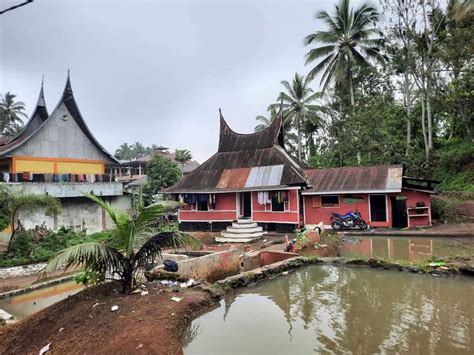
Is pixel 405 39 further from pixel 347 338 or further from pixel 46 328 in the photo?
pixel 46 328

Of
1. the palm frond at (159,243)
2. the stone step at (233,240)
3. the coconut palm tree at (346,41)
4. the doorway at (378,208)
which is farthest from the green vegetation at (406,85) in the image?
the palm frond at (159,243)

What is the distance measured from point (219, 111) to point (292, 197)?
849cm

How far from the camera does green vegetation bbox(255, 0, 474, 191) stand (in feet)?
62.8

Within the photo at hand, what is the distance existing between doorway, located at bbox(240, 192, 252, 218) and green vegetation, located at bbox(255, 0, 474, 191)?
9.51 meters

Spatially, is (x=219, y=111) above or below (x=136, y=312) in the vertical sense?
above

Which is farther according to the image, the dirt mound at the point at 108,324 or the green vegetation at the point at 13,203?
the green vegetation at the point at 13,203

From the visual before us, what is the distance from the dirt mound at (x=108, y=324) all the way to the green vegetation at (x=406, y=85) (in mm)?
19362

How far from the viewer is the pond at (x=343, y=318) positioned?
4451mm

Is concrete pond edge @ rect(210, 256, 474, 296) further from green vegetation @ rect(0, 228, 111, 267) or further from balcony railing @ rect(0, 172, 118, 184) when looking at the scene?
balcony railing @ rect(0, 172, 118, 184)

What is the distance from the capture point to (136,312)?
492 cm

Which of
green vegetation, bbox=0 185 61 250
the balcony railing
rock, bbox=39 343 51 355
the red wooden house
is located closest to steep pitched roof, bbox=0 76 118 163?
the balcony railing

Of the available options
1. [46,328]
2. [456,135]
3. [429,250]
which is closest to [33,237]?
[46,328]

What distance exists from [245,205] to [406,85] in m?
14.1

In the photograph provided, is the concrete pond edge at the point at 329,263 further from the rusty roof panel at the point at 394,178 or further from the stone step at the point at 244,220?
the rusty roof panel at the point at 394,178
